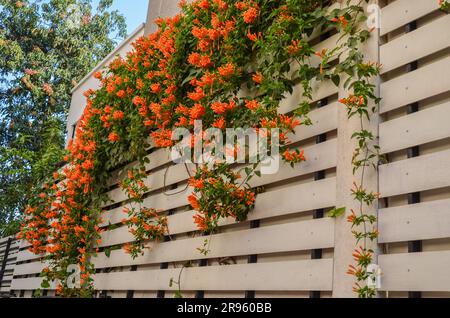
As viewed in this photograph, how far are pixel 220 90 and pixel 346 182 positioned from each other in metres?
1.30

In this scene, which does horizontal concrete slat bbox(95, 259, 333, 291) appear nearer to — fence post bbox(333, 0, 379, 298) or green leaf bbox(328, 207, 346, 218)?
fence post bbox(333, 0, 379, 298)

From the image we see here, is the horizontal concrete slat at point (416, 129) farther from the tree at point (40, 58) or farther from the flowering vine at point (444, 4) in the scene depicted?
the tree at point (40, 58)

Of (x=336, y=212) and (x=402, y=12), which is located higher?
(x=402, y=12)

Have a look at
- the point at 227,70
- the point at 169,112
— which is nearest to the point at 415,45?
the point at 227,70

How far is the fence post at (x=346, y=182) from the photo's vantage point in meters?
2.51

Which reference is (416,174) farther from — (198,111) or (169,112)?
(169,112)

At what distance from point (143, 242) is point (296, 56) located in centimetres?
213

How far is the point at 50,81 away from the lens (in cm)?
1784

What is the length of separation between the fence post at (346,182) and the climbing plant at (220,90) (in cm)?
6

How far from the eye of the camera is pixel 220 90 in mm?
3617

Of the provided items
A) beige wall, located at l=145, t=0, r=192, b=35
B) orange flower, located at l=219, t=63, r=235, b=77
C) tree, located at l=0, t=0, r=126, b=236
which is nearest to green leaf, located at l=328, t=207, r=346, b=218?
orange flower, located at l=219, t=63, r=235, b=77

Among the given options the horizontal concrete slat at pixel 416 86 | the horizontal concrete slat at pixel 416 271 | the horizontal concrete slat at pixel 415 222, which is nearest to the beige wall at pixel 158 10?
the horizontal concrete slat at pixel 416 86

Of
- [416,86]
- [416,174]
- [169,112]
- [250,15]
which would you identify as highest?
[250,15]

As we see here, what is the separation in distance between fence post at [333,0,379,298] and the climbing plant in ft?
0.19
